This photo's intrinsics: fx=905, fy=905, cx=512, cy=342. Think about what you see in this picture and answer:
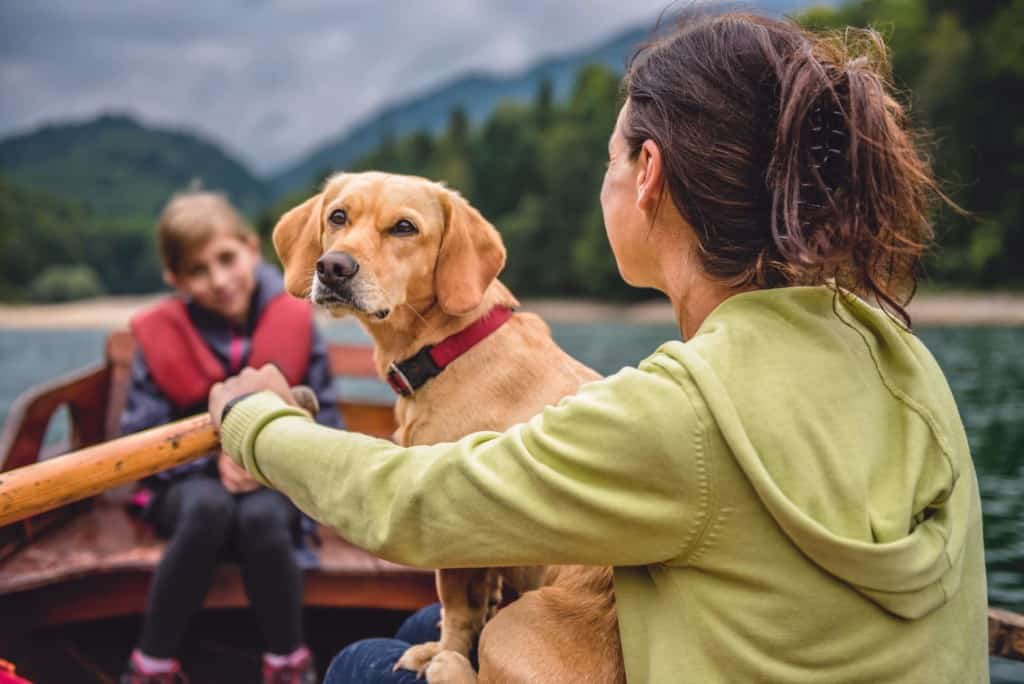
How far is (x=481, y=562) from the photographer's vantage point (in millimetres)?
1354

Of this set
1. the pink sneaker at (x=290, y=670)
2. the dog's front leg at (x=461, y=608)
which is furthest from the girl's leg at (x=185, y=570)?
the dog's front leg at (x=461, y=608)

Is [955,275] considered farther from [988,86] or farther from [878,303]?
[878,303]

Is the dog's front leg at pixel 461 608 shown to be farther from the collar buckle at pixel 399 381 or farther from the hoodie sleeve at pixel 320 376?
the hoodie sleeve at pixel 320 376

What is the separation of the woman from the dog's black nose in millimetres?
977

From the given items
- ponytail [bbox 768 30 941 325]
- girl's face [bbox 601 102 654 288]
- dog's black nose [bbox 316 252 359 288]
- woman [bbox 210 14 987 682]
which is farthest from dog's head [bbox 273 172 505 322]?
ponytail [bbox 768 30 941 325]

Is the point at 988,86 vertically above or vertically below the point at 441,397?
below

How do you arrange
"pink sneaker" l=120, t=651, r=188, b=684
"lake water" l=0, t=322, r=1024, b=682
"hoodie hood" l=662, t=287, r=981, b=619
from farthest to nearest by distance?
"lake water" l=0, t=322, r=1024, b=682, "pink sneaker" l=120, t=651, r=188, b=684, "hoodie hood" l=662, t=287, r=981, b=619

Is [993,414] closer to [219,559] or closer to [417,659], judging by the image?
[219,559]

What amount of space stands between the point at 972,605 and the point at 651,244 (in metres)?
0.76

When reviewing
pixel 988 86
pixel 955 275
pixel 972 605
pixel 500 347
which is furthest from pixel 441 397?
pixel 988 86

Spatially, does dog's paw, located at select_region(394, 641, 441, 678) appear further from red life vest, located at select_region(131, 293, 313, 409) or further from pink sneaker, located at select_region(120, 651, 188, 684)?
red life vest, located at select_region(131, 293, 313, 409)

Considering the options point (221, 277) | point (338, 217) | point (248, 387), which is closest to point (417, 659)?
point (248, 387)

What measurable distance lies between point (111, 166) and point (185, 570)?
146 meters

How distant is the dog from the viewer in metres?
2.30
